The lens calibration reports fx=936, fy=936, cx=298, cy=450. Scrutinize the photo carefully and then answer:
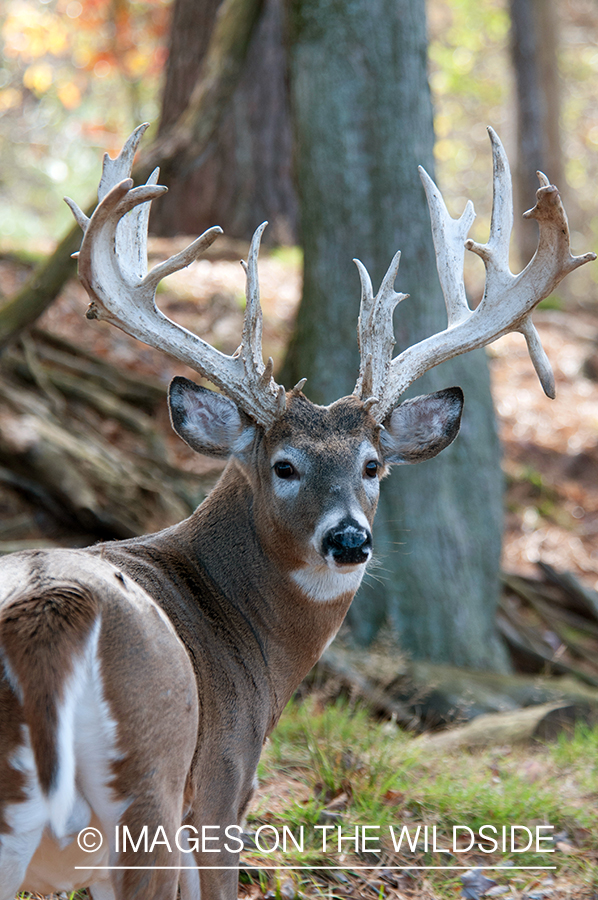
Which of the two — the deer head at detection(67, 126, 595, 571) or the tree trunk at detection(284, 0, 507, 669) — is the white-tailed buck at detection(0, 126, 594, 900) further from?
the tree trunk at detection(284, 0, 507, 669)

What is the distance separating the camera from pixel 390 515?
653cm

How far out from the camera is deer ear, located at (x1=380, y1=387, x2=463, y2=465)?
404 centimetres

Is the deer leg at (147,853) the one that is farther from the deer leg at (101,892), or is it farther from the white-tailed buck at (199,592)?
the deer leg at (101,892)

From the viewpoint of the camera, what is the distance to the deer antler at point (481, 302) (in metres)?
3.91

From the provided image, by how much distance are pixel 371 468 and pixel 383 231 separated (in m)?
3.18

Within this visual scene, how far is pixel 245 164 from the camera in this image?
10.8 metres

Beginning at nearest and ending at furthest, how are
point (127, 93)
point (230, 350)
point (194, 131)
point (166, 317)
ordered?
point (166, 317) → point (194, 131) → point (230, 350) → point (127, 93)

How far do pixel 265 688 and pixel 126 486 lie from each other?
3.32 meters

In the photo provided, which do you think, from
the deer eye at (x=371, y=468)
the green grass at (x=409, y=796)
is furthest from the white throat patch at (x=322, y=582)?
the green grass at (x=409, y=796)

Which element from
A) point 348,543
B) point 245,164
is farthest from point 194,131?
point 348,543

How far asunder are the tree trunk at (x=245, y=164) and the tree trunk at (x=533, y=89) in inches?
200

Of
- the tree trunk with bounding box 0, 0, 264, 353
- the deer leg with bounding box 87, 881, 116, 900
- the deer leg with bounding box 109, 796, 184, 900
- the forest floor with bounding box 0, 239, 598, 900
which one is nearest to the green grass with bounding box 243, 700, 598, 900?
the forest floor with bounding box 0, 239, 598, 900

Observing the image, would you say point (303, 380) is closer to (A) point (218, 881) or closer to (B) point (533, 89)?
(A) point (218, 881)

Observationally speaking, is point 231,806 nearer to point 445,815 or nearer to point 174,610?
point 174,610
